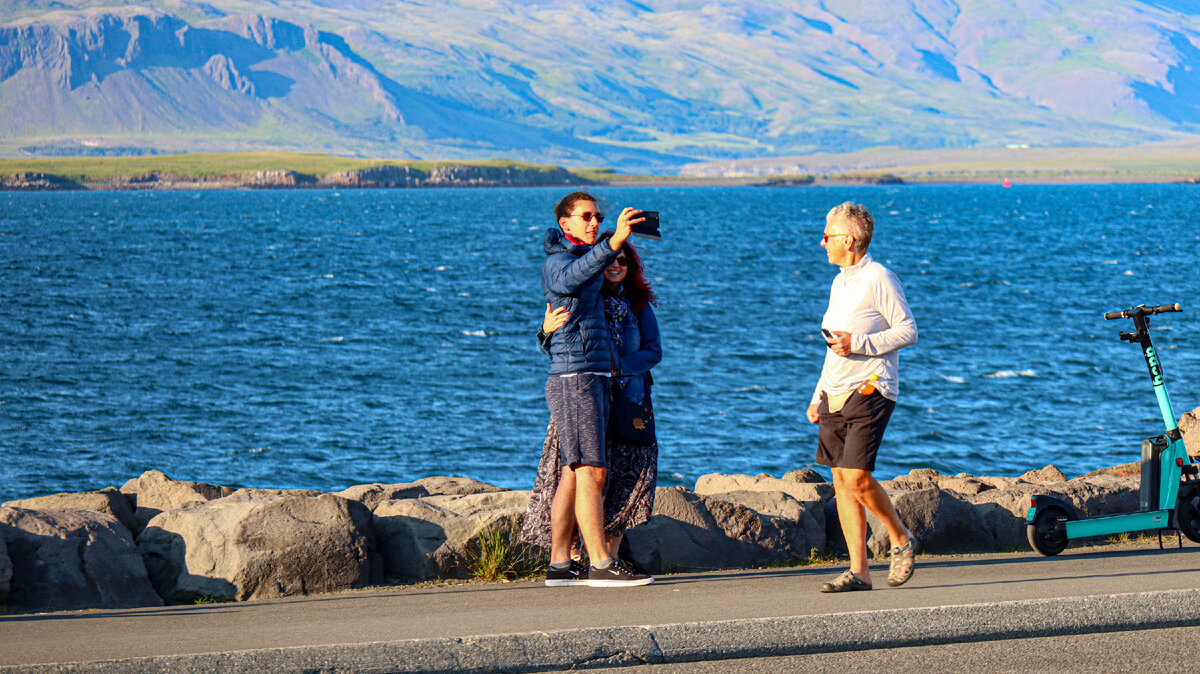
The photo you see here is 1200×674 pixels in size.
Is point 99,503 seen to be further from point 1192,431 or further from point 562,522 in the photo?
point 1192,431

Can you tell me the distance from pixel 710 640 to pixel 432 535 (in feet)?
7.79

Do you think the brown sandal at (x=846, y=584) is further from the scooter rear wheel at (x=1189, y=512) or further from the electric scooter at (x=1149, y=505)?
the scooter rear wheel at (x=1189, y=512)

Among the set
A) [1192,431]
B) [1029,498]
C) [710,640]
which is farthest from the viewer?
[1192,431]

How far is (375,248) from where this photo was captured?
76625 millimetres

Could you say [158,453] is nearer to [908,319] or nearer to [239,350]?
[239,350]

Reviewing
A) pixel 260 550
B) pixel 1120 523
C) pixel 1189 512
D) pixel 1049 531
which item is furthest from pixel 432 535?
pixel 1189 512

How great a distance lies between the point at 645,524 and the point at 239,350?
101 ft

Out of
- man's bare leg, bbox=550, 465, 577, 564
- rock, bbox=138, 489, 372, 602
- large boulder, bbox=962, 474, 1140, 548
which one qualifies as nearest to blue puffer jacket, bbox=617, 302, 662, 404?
man's bare leg, bbox=550, 465, 577, 564

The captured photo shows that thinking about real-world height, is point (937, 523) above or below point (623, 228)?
Answer: below

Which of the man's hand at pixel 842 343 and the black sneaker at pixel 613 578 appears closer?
the man's hand at pixel 842 343

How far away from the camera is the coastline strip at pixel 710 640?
203 inches

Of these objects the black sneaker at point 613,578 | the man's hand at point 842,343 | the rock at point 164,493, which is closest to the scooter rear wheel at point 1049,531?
the man's hand at point 842,343

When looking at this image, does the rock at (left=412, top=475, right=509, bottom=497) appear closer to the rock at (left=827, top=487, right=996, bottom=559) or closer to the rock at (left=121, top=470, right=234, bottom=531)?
the rock at (left=121, top=470, right=234, bottom=531)

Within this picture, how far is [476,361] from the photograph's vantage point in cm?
3469
